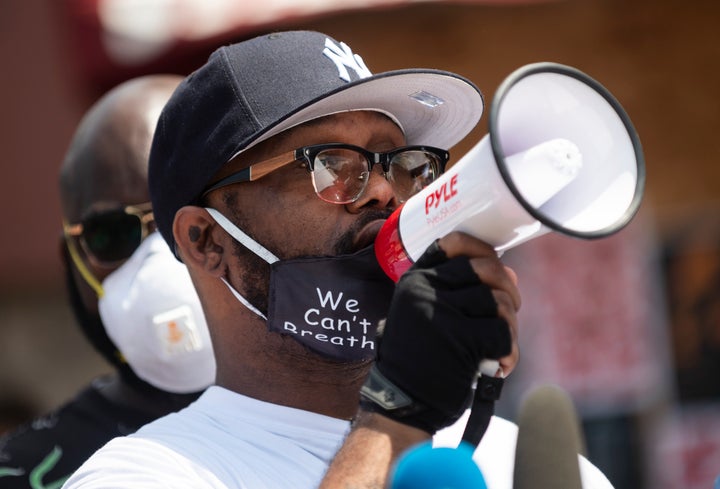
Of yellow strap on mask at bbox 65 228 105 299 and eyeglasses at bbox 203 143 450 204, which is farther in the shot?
yellow strap on mask at bbox 65 228 105 299

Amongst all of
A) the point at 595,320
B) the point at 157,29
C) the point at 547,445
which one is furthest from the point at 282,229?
the point at 157,29

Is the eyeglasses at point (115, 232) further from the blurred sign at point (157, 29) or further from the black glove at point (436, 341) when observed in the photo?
the blurred sign at point (157, 29)

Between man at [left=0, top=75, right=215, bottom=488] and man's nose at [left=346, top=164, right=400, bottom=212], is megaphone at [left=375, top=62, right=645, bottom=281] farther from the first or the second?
man at [left=0, top=75, right=215, bottom=488]

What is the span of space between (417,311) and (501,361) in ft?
0.58

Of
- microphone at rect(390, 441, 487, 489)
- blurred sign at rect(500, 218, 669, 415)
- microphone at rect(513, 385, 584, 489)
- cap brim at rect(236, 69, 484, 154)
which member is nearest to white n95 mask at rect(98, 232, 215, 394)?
cap brim at rect(236, 69, 484, 154)

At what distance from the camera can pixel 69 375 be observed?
32.7ft

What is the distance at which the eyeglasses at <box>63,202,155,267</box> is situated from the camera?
3854mm

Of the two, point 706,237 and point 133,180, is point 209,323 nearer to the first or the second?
point 133,180

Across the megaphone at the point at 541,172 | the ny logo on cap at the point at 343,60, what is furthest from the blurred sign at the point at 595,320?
the megaphone at the point at 541,172

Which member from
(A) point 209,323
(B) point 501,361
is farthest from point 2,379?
(B) point 501,361

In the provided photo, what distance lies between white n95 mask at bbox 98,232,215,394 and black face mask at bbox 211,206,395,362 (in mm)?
1215

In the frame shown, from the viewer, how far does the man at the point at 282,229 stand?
2.38 meters

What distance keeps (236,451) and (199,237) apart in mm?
581

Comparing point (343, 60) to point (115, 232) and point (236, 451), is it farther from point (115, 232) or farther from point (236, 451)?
point (115, 232)
